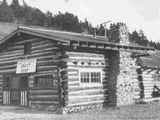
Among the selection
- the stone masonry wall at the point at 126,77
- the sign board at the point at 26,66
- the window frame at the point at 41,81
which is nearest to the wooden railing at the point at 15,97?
the window frame at the point at 41,81

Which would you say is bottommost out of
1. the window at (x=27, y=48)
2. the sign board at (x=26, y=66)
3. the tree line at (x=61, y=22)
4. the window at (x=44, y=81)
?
the window at (x=44, y=81)

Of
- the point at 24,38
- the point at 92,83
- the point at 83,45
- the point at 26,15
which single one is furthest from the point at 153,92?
the point at 26,15

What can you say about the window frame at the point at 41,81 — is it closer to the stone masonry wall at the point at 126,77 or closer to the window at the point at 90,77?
the window at the point at 90,77

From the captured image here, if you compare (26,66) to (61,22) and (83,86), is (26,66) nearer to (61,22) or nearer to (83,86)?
(83,86)

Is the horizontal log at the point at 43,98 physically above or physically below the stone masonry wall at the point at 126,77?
below

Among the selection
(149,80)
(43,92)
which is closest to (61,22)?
(149,80)

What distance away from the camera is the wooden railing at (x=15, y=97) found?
62.9 ft

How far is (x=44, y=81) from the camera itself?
59.9 feet

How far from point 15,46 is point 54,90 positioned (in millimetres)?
5340

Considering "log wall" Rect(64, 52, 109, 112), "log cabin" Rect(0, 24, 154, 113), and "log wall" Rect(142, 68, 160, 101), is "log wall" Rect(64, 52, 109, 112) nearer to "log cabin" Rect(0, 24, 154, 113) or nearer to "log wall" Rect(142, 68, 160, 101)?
"log cabin" Rect(0, 24, 154, 113)

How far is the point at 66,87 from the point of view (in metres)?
16.4

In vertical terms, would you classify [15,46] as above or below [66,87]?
above

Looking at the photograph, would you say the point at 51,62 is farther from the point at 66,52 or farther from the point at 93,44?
the point at 93,44

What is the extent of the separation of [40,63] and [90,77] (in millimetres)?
3267
